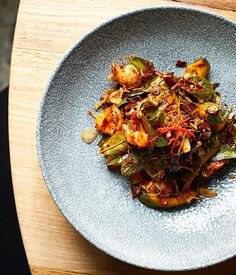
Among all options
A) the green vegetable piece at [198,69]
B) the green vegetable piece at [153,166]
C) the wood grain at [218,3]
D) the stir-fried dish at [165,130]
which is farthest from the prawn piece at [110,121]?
the wood grain at [218,3]

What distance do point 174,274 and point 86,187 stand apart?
389 millimetres

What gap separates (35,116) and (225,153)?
618mm

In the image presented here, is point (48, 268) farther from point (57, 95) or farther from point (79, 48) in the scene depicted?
point (79, 48)

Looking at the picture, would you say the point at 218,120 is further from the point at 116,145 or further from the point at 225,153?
the point at 116,145

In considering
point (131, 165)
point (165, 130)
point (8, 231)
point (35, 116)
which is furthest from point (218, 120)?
point (8, 231)

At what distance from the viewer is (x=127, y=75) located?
61.2 inches

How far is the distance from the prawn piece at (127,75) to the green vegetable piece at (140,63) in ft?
0.05

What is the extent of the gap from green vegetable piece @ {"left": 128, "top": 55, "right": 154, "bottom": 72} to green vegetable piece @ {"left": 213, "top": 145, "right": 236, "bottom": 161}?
348mm

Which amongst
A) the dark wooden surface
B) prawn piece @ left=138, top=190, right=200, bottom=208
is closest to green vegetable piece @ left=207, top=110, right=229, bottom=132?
prawn piece @ left=138, top=190, right=200, bottom=208

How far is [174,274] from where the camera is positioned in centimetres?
158

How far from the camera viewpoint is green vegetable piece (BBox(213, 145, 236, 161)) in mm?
1584

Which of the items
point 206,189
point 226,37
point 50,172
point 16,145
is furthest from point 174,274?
point 226,37

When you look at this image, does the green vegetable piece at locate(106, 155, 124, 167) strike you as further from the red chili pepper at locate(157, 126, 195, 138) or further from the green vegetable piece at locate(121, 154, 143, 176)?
the red chili pepper at locate(157, 126, 195, 138)

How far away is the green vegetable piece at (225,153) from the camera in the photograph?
1.58 meters
